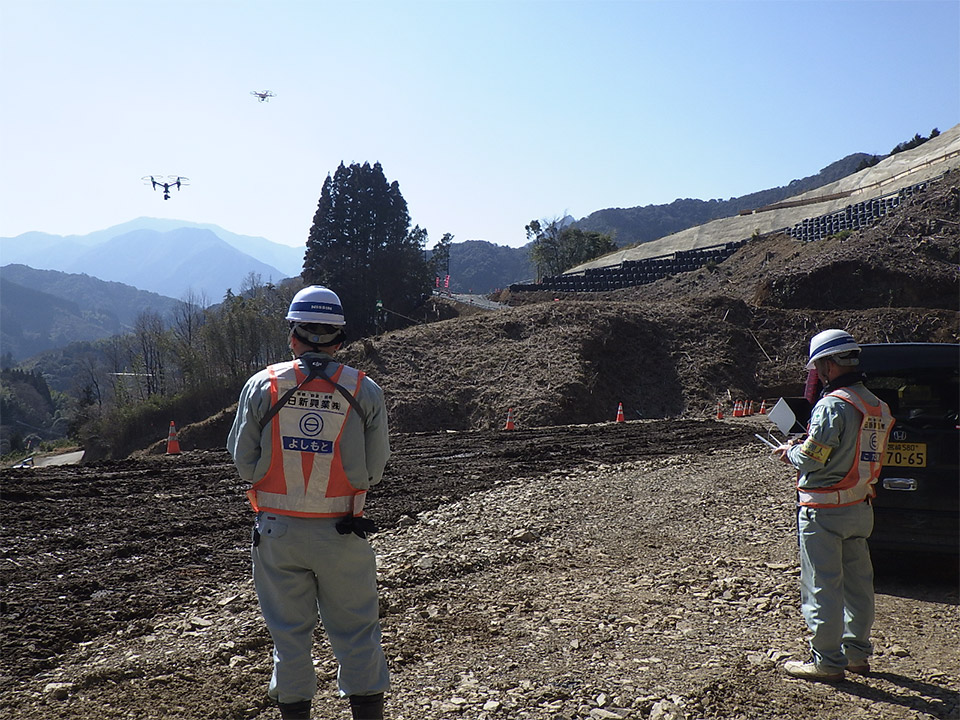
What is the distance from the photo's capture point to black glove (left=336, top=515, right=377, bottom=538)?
3395 mm

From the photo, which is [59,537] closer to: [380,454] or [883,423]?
[380,454]

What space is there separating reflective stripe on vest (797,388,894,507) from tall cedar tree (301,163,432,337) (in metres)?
40.0

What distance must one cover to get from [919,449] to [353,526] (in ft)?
16.1

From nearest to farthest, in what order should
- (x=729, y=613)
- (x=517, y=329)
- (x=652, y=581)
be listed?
1. (x=729, y=613)
2. (x=652, y=581)
3. (x=517, y=329)

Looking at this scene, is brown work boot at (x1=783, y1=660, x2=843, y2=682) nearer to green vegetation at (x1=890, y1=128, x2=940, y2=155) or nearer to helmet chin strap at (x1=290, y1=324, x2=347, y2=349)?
helmet chin strap at (x1=290, y1=324, x2=347, y2=349)

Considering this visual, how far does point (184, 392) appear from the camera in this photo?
48656mm

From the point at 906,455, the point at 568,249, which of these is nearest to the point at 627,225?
the point at 568,249

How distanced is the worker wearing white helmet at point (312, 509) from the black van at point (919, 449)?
449cm

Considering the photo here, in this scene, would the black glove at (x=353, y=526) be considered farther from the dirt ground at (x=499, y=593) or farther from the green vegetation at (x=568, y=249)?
the green vegetation at (x=568, y=249)

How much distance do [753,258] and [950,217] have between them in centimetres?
1024

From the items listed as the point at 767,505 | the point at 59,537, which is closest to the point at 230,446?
the point at 59,537

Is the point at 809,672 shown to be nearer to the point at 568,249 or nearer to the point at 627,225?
the point at 568,249

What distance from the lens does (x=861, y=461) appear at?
4316 mm

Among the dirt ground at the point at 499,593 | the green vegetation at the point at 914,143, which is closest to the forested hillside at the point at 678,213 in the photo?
the green vegetation at the point at 914,143
